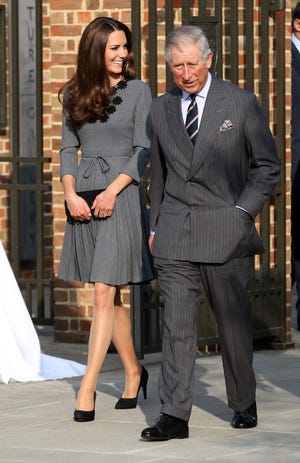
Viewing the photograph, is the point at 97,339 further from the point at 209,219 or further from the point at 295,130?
the point at 295,130

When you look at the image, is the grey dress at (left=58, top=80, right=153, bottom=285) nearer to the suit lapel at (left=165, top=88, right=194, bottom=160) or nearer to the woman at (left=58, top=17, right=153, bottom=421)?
the woman at (left=58, top=17, right=153, bottom=421)

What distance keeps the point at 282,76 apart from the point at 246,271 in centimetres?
317

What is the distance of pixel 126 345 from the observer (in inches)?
305

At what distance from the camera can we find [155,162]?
710 centimetres

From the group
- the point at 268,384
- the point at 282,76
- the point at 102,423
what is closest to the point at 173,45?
the point at 102,423

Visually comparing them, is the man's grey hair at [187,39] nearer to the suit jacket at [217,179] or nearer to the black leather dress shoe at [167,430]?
the suit jacket at [217,179]

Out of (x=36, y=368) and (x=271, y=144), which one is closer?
(x=271, y=144)

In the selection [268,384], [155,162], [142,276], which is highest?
[155,162]

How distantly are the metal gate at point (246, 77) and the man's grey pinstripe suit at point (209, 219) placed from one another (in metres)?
2.25

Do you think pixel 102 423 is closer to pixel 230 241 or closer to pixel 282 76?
pixel 230 241

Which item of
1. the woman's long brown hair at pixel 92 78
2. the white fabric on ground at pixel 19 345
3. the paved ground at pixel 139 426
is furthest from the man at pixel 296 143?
the woman's long brown hair at pixel 92 78

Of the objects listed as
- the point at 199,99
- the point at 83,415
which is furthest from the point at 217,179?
the point at 83,415

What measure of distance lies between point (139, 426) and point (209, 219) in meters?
1.00

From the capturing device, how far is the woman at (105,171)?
24.5ft
